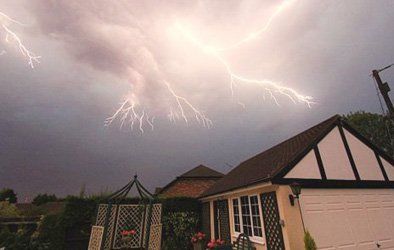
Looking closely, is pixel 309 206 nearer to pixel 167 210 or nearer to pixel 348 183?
pixel 348 183

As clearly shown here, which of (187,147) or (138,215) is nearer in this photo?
(138,215)

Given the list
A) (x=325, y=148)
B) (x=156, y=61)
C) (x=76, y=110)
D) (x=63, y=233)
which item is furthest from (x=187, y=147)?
(x=325, y=148)

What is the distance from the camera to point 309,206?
5.89 m

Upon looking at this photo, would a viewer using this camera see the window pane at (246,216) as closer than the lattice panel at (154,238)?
Yes

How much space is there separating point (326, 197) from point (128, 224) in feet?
29.7

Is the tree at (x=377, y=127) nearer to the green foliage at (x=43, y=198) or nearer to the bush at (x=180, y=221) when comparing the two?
the bush at (x=180, y=221)

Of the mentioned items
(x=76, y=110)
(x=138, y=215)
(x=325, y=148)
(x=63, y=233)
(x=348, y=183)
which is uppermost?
(x=76, y=110)

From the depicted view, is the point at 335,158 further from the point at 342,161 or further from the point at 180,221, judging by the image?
the point at 180,221

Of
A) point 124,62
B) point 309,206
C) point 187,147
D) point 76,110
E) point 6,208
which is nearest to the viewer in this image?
point 309,206

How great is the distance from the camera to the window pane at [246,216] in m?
7.51

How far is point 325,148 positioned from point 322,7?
24.8ft

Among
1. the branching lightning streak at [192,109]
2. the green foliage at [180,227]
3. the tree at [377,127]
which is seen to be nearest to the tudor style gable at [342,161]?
the branching lightning streak at [192,109]

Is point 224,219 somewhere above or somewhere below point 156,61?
below

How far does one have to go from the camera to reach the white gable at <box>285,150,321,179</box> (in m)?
6.19
